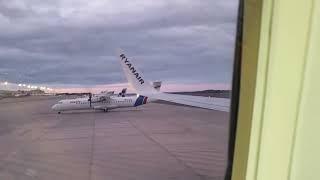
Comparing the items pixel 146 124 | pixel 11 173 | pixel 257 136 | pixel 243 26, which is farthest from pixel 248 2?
pixel 146 124

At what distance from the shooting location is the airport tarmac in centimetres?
318

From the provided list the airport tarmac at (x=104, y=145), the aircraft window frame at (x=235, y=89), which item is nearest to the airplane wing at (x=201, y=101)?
the airport tarmac at (x=104, y=145)

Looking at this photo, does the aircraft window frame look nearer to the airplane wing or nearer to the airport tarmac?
the airplane wing

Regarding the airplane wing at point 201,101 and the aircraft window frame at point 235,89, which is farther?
the airplane wing at point 201,101

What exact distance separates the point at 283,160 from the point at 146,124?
22.2 ft

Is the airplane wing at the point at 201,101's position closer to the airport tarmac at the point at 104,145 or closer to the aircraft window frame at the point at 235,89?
the airport tarmac at the point at 104,145

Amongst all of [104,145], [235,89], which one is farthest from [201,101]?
[104,145]

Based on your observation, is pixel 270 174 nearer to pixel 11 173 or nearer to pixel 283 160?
pixel 283 160

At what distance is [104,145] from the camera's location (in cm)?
544

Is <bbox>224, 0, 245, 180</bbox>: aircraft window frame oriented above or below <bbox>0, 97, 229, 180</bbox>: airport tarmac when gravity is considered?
above

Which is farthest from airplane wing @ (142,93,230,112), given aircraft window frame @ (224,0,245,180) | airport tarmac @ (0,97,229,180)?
aircraft window frame @ (224,0,245,180)

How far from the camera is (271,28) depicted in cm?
49

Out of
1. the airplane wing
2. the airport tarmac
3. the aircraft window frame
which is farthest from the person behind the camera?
the airport tarmac

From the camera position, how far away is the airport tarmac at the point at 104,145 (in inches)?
125
